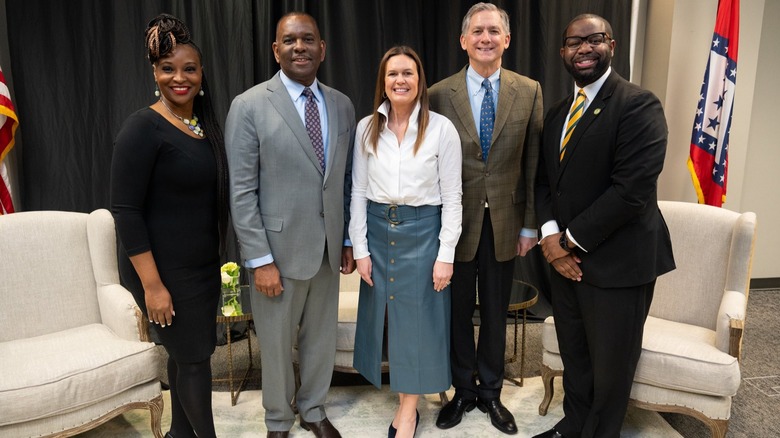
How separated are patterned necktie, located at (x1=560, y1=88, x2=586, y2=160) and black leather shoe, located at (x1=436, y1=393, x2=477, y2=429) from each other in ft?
3.85

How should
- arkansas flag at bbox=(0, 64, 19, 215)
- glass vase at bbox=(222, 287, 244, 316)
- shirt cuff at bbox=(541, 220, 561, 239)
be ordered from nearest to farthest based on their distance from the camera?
1. shirt cuff at bbox=(541, 220, 561, 239)
2. glass vase at bbox=(222, 287, 244, 316)
3. arkansas flag at bbox=(0, 64, 19, 215)

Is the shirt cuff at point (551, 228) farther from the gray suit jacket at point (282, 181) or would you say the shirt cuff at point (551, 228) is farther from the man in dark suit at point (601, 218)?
the gray suit jacket at point (282, 181)

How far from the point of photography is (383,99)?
2.16 meters

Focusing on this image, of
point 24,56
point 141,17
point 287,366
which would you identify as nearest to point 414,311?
point 287,366

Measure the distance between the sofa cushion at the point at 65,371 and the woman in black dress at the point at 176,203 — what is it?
0.33 m

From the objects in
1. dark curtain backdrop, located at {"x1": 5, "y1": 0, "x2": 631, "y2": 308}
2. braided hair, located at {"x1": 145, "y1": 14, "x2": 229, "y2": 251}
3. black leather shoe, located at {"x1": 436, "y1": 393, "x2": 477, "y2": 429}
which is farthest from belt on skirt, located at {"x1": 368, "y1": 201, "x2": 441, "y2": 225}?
dark curtain backdrop, located at {"x1": 5, "y1": 0, "x2": 631, "y2": 308}

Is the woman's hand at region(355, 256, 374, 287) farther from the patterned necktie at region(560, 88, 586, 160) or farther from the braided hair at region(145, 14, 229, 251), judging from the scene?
the patterned necktie at region(560, 88, 586, 160)

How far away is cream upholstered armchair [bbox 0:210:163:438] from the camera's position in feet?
6.70

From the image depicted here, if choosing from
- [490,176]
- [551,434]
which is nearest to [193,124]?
[490,176]

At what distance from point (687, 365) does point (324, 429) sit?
4.88ft

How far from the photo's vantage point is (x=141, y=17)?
11.1 feet

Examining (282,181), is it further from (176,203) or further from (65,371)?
(65,371)

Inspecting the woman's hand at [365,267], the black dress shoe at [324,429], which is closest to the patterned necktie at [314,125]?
the woman's hand at [365,267]

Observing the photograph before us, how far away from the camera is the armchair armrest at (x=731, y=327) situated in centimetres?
220
